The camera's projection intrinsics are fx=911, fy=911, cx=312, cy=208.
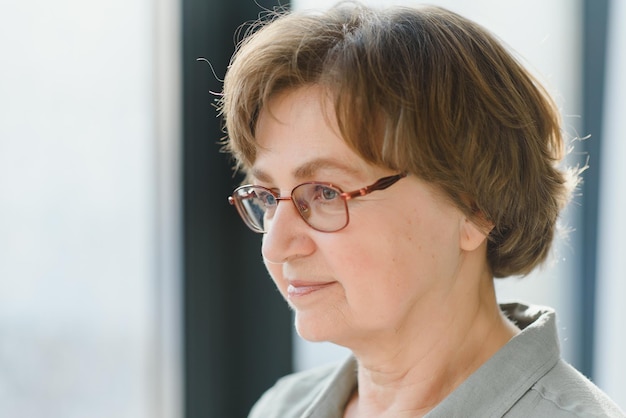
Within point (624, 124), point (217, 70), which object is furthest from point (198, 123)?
point (624, 124)

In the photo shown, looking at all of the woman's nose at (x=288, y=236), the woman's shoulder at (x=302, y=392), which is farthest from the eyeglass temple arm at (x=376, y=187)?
the woman's shoulder at (x=302, y=392)

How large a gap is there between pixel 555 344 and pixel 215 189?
4.39 feet

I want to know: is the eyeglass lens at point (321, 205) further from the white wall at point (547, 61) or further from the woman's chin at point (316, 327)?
the white wall at point (547, 61)

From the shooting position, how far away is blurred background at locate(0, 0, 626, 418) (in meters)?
2.25

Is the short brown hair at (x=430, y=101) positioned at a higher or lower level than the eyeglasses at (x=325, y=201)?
higher

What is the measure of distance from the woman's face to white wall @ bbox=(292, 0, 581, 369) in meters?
1.19

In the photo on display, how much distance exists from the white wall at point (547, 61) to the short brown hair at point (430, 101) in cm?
115

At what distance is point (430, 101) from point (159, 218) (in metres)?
1.23

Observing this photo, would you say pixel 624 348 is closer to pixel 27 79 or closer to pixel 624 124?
pixel 624 124

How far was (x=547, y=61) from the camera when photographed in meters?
2.99

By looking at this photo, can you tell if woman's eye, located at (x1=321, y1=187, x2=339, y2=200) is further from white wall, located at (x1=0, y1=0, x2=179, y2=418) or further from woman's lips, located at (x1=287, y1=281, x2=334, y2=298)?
white wall, located at (x1=0, y1=0, x2=179, y2=418)

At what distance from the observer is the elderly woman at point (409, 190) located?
161cm

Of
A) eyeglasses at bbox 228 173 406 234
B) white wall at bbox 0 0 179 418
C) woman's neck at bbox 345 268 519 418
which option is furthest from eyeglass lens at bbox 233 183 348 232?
white wall at bbox 0 0 179 418

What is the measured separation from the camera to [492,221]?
1.72 metres
